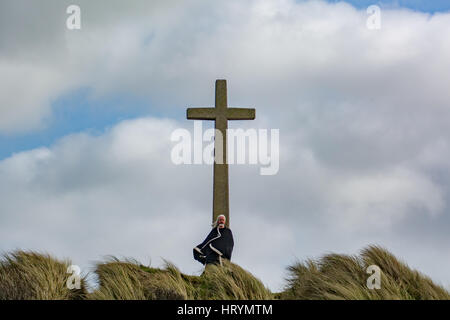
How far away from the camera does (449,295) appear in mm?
9812

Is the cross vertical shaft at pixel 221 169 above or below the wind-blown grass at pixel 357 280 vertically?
above

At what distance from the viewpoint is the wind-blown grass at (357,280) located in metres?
9.23

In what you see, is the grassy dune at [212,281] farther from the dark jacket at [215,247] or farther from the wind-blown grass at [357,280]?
the dark jacket at [215,247]

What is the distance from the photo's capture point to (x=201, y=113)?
47.7ft

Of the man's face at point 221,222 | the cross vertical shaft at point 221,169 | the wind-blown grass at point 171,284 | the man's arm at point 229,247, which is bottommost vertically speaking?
the wind-blown grass at point 171,284

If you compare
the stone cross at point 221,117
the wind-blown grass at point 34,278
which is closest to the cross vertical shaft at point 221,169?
the stone cross at point 221,117

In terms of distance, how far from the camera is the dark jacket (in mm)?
12688

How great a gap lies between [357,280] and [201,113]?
6200mm

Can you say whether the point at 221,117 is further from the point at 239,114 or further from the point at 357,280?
the point at 357,280
